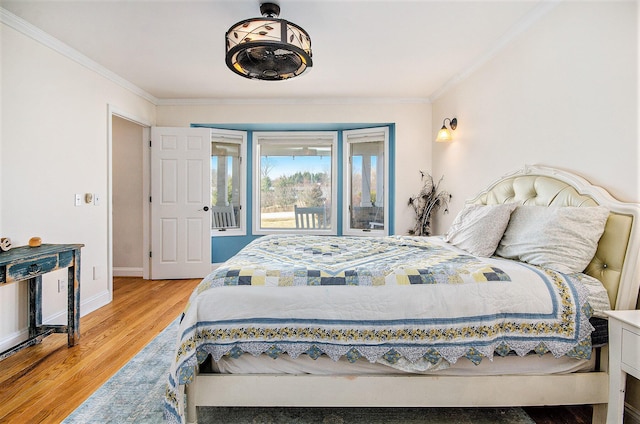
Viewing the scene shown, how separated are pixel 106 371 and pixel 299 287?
159 cm

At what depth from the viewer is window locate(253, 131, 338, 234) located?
4.96m

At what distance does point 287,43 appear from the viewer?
194 centimetres

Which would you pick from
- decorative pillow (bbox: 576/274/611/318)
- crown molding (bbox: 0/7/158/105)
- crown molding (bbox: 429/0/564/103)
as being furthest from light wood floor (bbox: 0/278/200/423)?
crown molding (bbox: 429/0/564/103)

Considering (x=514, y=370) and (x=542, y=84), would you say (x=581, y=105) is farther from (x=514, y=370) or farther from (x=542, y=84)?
(x=514, y=370)

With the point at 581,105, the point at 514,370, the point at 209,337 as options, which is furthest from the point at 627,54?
the point at 209,337

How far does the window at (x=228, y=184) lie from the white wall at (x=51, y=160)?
1.55 m

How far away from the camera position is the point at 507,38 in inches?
102

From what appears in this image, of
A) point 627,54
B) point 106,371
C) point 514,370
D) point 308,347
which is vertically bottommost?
point 106,371

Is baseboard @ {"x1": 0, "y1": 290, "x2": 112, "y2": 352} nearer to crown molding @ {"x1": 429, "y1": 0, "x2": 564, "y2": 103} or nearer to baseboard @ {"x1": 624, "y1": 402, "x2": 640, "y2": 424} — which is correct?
baseboard @ {"x1": 624, "y1": 402, "x2": 640, "y2": 424}

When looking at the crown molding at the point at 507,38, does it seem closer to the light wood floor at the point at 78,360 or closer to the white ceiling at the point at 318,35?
the white ceiling at the point at 318,35

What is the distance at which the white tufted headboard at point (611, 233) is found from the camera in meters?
1.50

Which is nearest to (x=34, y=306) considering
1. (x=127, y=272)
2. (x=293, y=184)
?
(x=127, y=272)

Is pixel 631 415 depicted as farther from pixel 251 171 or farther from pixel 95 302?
pixel 251 171

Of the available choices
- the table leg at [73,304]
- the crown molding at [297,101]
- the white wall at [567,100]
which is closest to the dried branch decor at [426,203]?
the white wall at [567,100]
